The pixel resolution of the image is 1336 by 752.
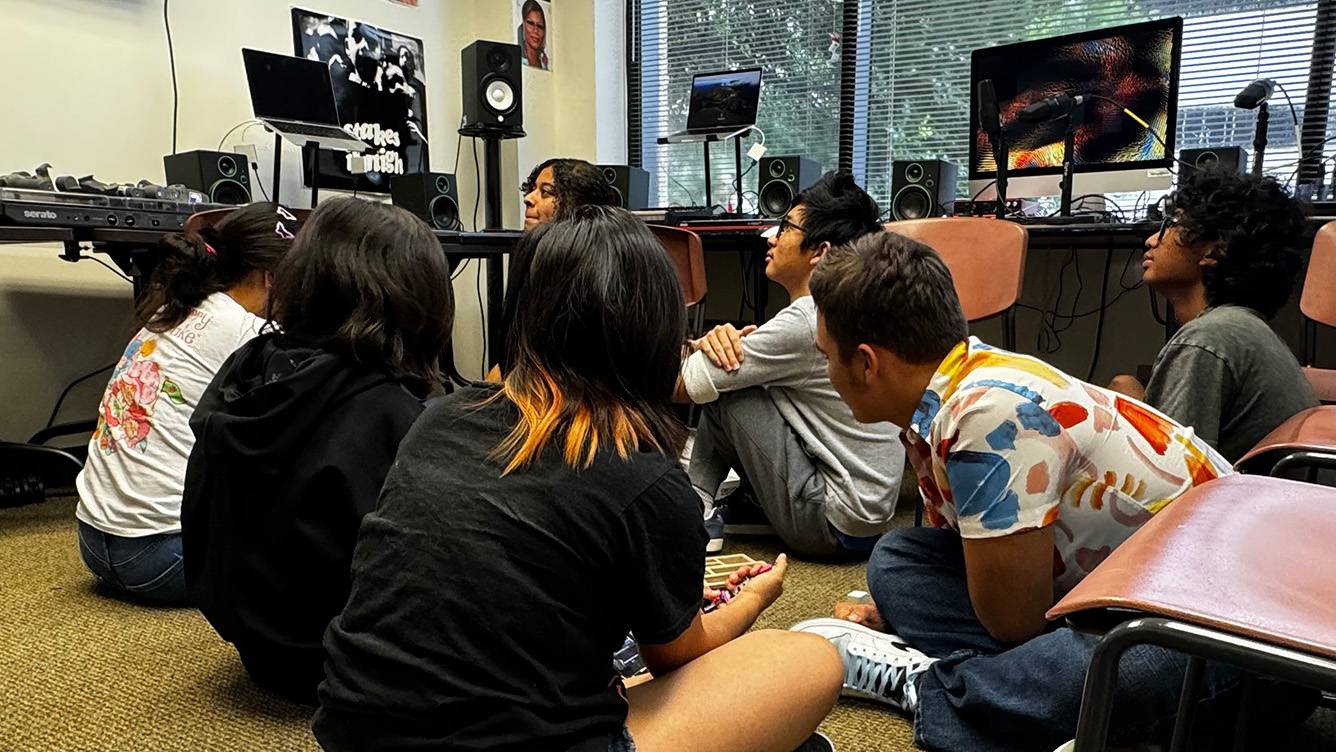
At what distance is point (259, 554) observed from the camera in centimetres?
125

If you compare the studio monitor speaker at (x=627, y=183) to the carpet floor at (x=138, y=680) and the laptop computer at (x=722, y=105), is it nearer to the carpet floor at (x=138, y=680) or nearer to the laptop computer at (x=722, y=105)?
the laptop computer at (x=722, y=105)

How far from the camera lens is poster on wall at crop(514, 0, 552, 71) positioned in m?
4.48

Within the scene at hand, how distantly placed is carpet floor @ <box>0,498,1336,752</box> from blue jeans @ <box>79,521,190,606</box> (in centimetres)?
5

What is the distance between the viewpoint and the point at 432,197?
3705mm

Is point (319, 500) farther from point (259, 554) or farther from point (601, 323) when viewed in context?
point (601, 323)

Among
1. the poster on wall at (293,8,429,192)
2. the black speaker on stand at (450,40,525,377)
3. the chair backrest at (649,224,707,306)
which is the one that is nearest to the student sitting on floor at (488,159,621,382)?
the chair backrest at (649,224,707,306)

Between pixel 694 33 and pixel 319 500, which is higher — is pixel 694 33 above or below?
above

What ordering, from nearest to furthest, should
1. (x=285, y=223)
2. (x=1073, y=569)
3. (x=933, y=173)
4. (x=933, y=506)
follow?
(x=1073, y=569), (x=933, y=506), (x=285, y=223), (x=933, y=173)

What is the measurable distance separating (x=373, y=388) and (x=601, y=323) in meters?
0.56

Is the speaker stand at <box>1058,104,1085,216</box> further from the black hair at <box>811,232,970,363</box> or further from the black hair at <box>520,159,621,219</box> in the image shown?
the black hair at <box>811,232,970,363</box>

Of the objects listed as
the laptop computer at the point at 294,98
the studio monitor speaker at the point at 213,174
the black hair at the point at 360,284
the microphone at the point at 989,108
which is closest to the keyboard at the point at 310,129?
the laptop computer at the point at 294,98

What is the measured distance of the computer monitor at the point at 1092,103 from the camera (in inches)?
117

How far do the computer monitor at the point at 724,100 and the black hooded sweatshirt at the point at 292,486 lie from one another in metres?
2.95

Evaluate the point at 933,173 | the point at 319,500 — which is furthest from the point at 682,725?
the point at 933,173
